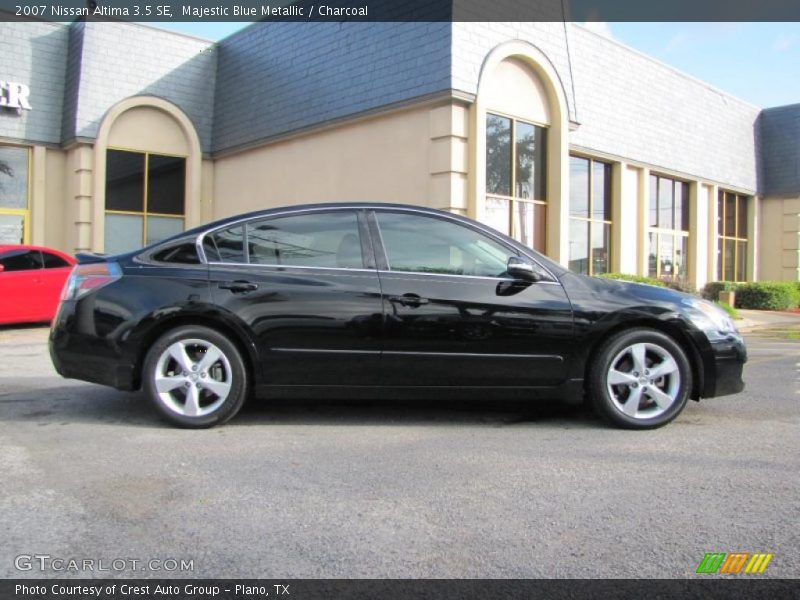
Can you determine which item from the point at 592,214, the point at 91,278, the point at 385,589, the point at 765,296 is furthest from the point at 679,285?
the point at 385,589

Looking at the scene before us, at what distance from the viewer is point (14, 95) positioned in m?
16.0

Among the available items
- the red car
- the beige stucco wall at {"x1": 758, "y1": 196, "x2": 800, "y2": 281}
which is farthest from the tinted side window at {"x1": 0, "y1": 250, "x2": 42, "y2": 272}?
the beige stucco wall at {"x1": 758, "y1": 196, "x2": 800, "y2": 281}

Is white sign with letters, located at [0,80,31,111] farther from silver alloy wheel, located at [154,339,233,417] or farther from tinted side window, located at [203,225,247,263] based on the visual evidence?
silver alloy wheel, located at [154,339,233,417]

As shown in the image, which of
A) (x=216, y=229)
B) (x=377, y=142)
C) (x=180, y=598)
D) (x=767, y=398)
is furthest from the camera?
(x=377, y=142)

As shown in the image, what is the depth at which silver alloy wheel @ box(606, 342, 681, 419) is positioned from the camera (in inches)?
191

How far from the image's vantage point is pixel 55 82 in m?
16.7

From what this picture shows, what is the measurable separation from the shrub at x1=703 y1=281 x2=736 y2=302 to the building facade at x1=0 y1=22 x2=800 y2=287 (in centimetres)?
52

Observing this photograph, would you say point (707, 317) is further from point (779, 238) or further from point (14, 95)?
point (779, 238)

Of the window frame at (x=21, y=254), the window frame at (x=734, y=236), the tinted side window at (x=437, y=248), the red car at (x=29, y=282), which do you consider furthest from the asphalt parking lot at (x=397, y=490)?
the window frame at (x=734, y=236)

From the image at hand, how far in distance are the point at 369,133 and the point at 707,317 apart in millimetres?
9828

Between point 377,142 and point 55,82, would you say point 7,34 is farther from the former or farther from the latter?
point 377,142

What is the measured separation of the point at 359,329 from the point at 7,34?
1532 cm

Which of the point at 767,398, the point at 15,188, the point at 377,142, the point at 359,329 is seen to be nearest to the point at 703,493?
the point at 359,329

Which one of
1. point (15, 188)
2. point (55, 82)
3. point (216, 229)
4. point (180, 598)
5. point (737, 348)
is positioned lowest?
point (180, 598)
